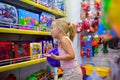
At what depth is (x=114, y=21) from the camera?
19 cm

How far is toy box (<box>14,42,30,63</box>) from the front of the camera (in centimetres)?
149

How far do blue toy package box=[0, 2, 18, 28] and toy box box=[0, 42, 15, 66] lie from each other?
160 millimetres

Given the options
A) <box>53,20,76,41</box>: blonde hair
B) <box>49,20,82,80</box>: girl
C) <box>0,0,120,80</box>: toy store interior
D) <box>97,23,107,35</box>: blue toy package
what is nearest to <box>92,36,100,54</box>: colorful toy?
<box>0,0,120,80</box>: toy store interior

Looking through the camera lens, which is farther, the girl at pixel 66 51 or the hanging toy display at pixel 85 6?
the hanging toy display at pixel 85 6

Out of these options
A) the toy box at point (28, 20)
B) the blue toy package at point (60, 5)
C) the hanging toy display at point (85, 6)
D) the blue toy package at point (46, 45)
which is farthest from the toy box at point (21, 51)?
the hanging toy display at point (85, 6)

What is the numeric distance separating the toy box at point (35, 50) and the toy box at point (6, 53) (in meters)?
0.29

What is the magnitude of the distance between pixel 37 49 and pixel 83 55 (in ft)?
3.39

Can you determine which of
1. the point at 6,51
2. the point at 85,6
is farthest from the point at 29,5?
the point at 85,6

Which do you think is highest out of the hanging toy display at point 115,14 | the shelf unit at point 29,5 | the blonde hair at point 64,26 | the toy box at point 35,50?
the shelf unit at point 29,5

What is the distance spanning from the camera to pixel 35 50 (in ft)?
5.87

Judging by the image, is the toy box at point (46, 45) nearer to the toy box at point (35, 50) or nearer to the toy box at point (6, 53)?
the toy box at point (35, 50)

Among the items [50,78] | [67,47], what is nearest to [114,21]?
[67,47]

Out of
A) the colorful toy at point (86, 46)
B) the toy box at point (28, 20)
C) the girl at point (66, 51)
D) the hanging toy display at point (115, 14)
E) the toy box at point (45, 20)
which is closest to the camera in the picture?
the hanging toy display at point (115, 14)

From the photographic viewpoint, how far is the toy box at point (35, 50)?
67.7 inches
